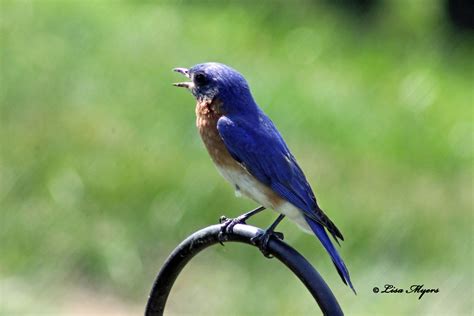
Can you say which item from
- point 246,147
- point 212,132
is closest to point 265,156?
point 246,147

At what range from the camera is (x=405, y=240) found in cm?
678

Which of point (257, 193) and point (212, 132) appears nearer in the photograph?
point (257, 193)

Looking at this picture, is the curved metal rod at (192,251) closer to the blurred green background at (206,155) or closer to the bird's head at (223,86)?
the bird's head at (223,86)

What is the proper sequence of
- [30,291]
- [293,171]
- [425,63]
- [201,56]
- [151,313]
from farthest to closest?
[425,63] → [201,56] → [30,291] → [293,171] → [151,313]

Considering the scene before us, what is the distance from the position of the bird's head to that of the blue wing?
0.24 feet

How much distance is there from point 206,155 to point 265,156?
9.59 feet

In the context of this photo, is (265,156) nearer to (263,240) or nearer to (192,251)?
(263,240)

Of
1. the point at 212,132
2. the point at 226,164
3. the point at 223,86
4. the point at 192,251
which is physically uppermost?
the point at 223,86

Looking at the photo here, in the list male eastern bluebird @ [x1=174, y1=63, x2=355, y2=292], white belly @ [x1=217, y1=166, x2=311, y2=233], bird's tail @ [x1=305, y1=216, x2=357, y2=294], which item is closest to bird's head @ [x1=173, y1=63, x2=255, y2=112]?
male eastern bluebird @ [x1=174, y1=63, x2=355, y2=292]

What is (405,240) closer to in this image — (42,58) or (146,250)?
(146,250)

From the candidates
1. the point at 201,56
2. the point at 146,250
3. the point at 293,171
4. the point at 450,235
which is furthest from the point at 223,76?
the point at 201,56

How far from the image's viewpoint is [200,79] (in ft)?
14.5

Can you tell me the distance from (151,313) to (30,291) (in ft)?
9.58

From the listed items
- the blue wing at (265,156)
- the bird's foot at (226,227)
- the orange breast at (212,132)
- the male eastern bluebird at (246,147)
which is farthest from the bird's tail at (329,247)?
the orange breast at (212,132)
